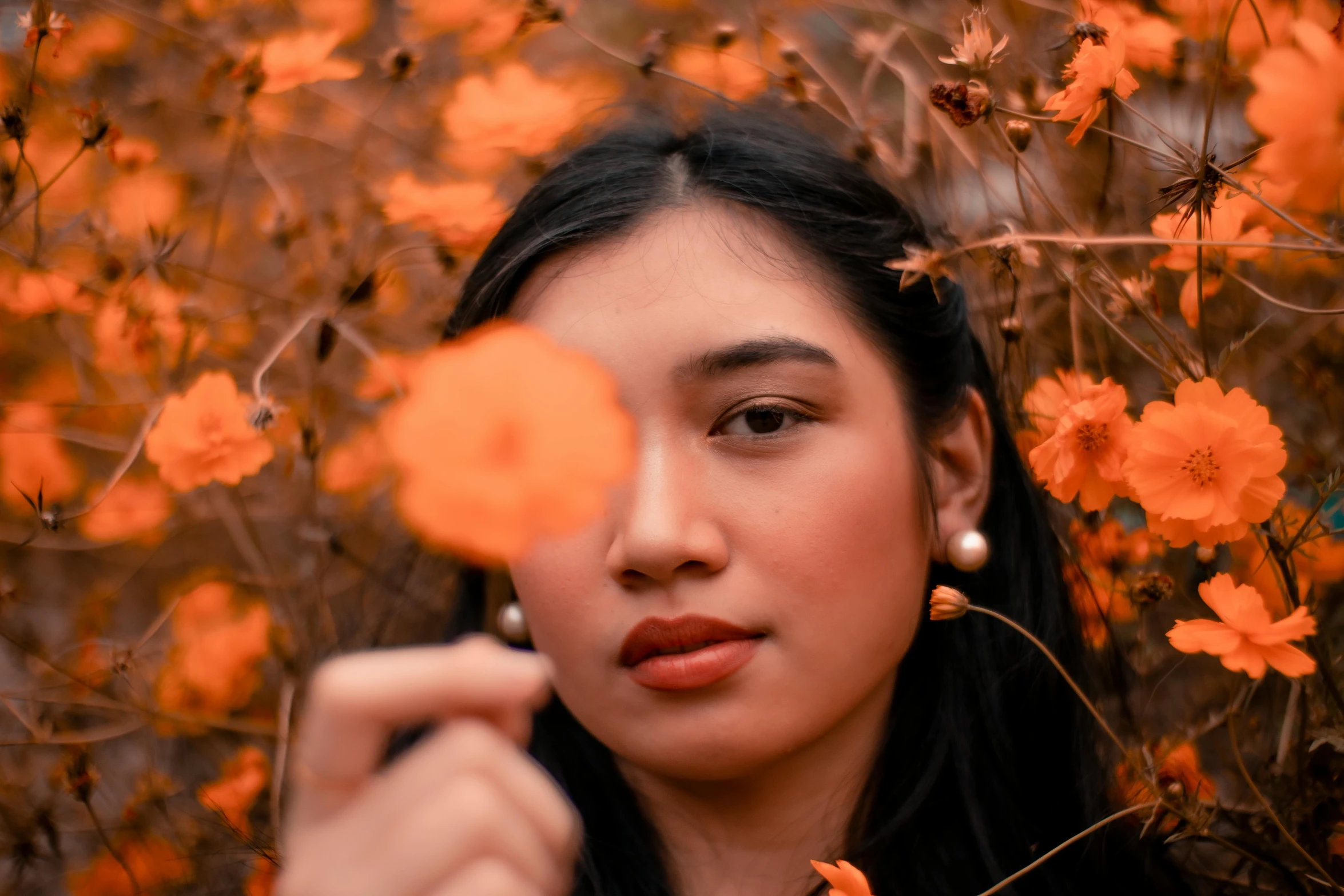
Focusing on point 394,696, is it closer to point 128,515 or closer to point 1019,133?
point 1019,133

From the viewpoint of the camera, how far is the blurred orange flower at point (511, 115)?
3.43ft

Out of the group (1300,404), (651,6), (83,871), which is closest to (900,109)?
(651,6)

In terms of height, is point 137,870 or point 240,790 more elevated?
point 240,790

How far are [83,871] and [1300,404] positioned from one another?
1495mm

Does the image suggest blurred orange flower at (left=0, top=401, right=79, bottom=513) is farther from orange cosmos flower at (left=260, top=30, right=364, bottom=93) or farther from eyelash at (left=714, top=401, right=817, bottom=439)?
eyelash at (left=714, top=401, right=817, bottom=439)

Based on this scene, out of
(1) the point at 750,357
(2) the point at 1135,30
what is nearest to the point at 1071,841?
(1) the point at 750,357

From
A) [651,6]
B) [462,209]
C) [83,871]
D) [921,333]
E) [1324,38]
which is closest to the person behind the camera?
[1324,38]

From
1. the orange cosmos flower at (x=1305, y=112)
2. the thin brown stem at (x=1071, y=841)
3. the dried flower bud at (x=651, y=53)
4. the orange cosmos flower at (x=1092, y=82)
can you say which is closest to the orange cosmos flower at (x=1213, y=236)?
the orange cosmos flower at (x=1092, y=82)

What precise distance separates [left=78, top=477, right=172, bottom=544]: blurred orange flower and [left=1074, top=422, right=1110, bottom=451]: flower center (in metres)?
0.98

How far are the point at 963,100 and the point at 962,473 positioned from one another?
0.32m

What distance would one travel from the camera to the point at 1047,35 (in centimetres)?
131

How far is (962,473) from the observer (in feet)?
2.88

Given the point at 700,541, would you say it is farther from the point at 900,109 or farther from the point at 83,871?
the point at 900,109

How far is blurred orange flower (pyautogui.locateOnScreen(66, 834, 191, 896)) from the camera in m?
1.10
